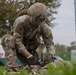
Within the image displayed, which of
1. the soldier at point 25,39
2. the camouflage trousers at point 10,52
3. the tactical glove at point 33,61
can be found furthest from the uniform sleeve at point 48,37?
the camouflage trousers at point 10,52

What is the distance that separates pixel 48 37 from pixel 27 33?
30 cm

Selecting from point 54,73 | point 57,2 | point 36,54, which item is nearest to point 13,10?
point 57,2

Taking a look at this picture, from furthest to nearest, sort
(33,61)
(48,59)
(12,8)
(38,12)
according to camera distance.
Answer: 1. (12,8)
2. (33,61)
3. (48,59)
4. (38,12)

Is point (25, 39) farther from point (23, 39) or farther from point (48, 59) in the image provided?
point (48, 59)

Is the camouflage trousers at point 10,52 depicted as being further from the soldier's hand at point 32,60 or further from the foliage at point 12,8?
the foliage at point 12,8

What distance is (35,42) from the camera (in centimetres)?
448

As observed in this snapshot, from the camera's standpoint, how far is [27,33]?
4.27 meters

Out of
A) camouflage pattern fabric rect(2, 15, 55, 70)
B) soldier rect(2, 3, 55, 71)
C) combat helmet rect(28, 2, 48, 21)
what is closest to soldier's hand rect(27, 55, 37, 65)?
soldier rect(2, 3, 55, 71)

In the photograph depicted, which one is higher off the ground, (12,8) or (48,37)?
(48,37)

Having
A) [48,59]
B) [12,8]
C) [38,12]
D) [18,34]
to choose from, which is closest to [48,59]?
[48,59]

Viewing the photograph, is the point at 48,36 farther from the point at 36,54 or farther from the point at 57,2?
the point at 57,2

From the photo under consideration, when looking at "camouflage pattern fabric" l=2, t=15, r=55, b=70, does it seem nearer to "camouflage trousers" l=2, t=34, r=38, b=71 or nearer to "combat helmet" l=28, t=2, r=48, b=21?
"camouflage trousers" l=2, t=34, r=38, b=71

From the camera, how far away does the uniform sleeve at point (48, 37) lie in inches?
167

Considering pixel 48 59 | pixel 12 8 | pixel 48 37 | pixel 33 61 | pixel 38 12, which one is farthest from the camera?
pixel 12 8
